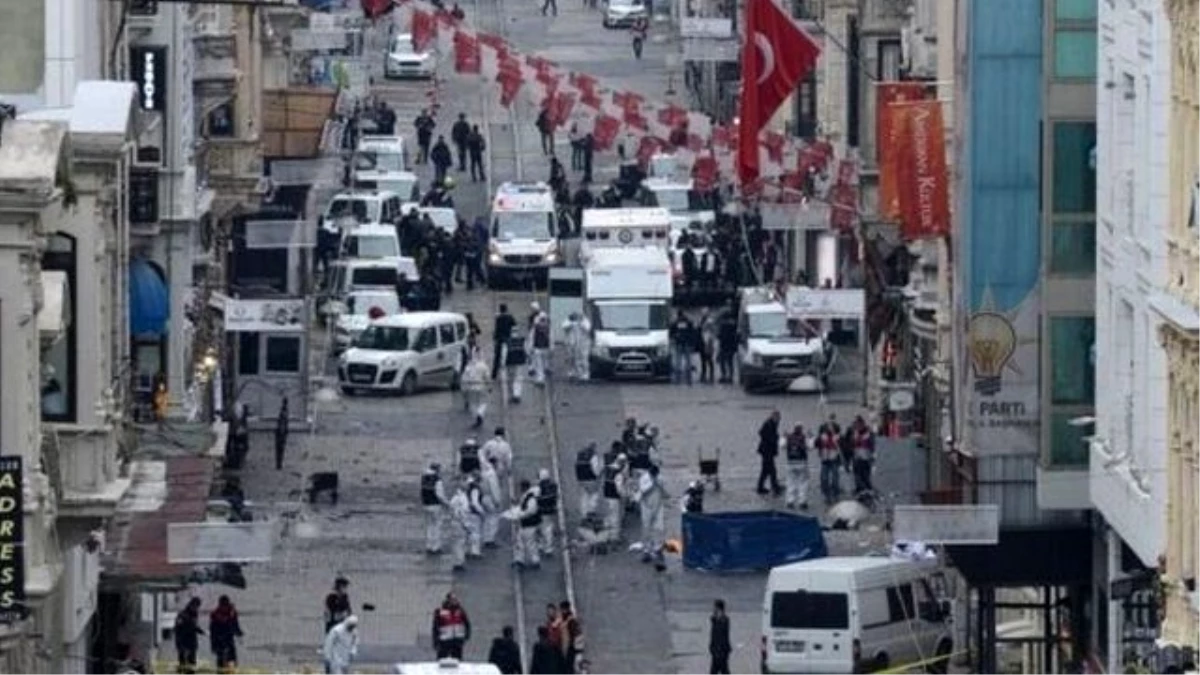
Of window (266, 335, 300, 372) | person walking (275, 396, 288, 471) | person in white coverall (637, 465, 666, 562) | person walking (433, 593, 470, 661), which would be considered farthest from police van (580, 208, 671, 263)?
person walking (433, 593, 470, 661)

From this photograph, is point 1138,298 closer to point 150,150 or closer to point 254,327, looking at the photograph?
point 150,150

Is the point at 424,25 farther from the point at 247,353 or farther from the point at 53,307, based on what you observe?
the point at 53,307

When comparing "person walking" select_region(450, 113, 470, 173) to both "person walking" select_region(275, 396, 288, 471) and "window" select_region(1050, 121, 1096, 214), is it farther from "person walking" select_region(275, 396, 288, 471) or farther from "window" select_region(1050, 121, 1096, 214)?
"window" select_region(1050, 121, 1096, 214)

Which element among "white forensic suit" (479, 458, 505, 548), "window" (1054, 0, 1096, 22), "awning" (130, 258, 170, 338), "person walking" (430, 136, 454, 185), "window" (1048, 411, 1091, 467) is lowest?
"white forensic suit" (479, 458, 505, 548)

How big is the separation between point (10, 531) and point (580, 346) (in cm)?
6415

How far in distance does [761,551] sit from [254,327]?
521 inches

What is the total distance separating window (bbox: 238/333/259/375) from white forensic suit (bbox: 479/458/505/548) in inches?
403

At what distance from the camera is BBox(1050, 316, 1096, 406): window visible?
96.1 metres

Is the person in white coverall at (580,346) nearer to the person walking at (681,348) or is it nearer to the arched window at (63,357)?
the person walking at (681,348)

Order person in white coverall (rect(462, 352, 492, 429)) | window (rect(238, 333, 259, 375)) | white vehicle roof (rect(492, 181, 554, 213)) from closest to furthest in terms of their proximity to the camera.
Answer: window (rect(238, 333, 259, 375)) → person in white coverall (rect(462, 352, 492, 429)) → white vehicle roof (rect(492, 181, 554, 213))

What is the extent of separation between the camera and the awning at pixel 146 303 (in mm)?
98312

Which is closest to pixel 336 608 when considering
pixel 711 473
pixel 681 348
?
pixel 711 473

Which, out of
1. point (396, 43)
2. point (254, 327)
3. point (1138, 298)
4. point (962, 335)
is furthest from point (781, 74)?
point (396, 43)

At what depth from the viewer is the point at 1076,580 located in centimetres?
9531
